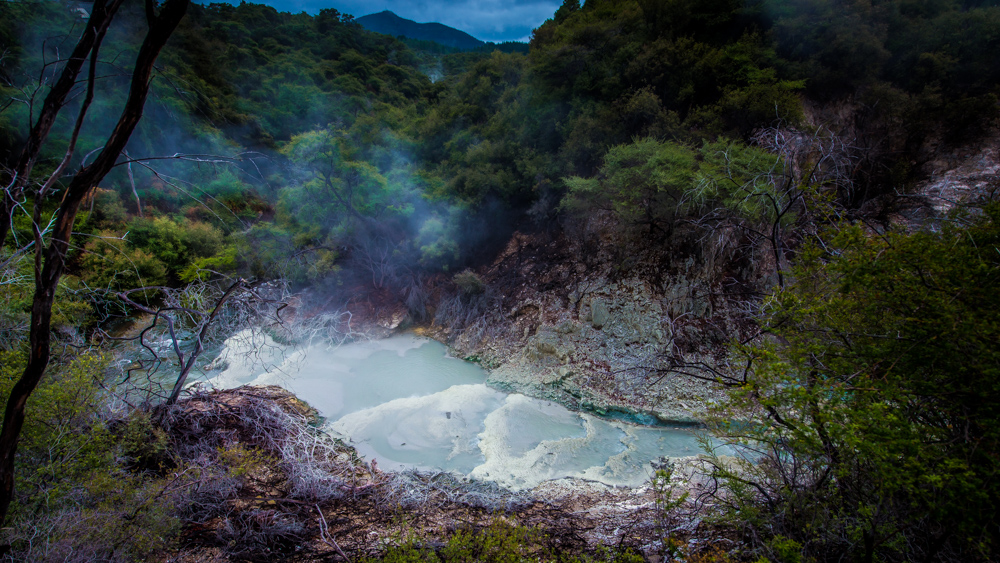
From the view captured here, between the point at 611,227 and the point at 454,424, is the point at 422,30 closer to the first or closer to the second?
the point at 611,227

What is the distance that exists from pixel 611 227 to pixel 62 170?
9229 mm

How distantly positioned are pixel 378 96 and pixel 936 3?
18973 millimetres

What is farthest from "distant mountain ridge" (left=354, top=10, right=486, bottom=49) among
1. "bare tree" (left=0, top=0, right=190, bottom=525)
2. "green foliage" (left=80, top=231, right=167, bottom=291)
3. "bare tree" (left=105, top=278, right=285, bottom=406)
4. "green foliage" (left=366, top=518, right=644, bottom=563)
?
"green foliage" (left=366, top=518, right=644, bottom=563)

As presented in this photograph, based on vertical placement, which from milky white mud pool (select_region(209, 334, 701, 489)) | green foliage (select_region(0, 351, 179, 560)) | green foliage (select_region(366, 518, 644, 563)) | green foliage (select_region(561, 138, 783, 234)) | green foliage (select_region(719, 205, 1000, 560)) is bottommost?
milky white mud pool (select_region(209, 334, 701, 489))

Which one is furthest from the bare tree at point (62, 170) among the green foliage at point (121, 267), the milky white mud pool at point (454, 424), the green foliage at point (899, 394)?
the green foliage at point (121, 267)

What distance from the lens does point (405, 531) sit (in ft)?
11.1

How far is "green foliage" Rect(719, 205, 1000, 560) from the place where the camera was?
1.74 metres

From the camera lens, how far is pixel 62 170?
5.26 ft

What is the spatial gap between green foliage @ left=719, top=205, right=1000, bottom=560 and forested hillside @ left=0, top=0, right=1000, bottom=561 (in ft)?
0.06

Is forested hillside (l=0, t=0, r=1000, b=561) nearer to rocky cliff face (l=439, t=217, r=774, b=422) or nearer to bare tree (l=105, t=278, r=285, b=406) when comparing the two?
bare tree (l=105, t=278, r=285, b=406)

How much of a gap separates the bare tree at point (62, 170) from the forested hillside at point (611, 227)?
0.04m

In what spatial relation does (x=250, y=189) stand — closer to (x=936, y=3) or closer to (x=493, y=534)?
(x=493, y=534)

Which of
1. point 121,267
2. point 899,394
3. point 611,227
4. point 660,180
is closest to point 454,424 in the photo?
point 899,394

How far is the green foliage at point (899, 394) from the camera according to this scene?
1742mm
